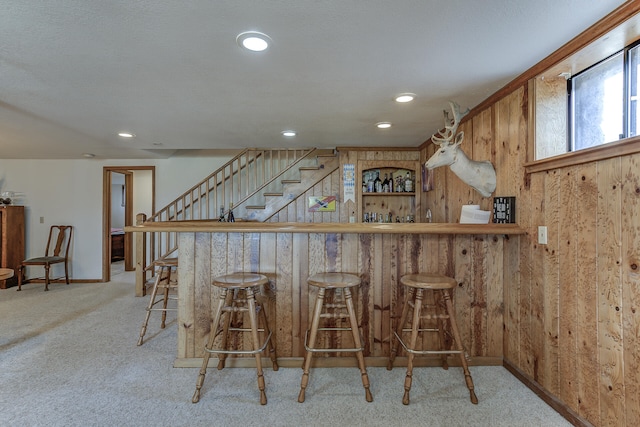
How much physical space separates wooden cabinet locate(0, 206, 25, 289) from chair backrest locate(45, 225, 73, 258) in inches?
15.8

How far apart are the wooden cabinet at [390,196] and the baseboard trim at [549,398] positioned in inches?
A: 99.3

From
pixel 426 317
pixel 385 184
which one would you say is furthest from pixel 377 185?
pixel 426 317

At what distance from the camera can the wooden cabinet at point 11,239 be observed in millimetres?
4898

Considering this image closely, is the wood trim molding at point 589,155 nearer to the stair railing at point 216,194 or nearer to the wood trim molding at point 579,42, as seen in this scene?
the wood trim molding at point 579,42

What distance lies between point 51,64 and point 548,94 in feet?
10.6

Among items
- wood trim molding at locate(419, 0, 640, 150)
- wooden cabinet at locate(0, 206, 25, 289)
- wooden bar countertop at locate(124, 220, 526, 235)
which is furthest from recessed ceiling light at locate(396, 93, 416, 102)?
wooden cabinet at locate(0, 206, 25, 289)


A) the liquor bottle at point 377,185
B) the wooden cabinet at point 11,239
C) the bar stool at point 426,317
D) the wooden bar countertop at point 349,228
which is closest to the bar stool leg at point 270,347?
the wooden bar countertop at point 349,228

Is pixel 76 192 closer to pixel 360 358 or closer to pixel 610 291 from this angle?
pixel 360 358

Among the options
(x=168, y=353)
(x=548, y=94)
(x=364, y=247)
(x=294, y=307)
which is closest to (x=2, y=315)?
(x=168, y=353)

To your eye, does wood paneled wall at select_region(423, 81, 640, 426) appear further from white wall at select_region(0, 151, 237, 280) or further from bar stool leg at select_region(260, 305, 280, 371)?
white wall at select_region(0, 151, 237, 280)

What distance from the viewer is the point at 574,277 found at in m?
1.74

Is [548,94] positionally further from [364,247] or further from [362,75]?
[364,247]

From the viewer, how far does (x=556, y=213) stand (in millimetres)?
1865

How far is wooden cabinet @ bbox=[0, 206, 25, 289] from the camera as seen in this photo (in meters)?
4.90
